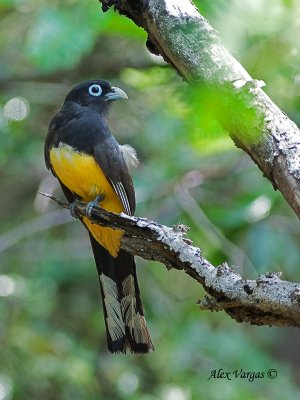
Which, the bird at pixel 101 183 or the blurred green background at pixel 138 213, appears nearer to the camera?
the bird at pixel 101 183

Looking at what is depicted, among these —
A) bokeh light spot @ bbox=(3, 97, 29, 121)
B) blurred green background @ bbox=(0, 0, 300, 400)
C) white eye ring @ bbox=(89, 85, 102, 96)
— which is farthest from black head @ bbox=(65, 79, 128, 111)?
bokeh light spot @ bbox=(3, 97, 29, 121)

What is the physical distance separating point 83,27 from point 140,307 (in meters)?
1.71

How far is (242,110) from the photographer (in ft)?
6.86

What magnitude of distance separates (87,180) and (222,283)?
1728 millimetres

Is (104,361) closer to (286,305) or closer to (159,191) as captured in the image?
(159,191)

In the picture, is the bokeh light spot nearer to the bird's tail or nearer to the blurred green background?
the blurred green background

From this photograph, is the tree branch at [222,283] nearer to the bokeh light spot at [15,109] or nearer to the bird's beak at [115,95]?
the bird's beak at [115,95]

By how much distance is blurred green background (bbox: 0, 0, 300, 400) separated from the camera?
18.8ft

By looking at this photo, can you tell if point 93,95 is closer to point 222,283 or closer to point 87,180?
point 87,180

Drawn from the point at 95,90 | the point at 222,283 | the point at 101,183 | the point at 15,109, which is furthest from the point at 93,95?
the point at 222,283

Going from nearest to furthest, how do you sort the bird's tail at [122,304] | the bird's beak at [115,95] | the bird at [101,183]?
1. the bird's tail at [122,304]
2. the bird at [101,183]
3. the bird's beak at [115,95]

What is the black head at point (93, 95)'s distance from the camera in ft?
16.3

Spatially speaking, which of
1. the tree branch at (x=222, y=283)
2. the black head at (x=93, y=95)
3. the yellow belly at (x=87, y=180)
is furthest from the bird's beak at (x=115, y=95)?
the tree branch at (x=222, y=283)

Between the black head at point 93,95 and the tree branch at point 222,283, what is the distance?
72.6 inches
